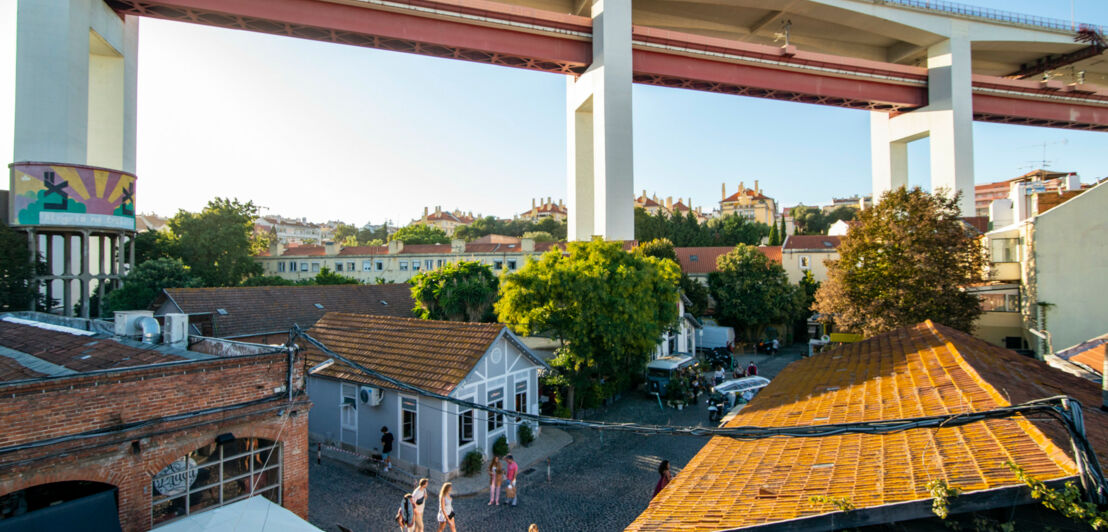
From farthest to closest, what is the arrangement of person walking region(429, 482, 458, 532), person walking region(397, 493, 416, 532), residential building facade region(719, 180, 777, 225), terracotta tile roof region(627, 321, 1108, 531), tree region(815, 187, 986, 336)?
residential building facade region(719, 180, 777, 225) → tree region(815, 187, 986, 336) → person walking region(429, 482, 458, 532) → person walking region(397, 493, 416, 532) → terracotta tile roof region(627, 321, 1108, 531)

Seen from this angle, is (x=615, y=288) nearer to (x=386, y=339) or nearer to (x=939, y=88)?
(x=386, y=339)

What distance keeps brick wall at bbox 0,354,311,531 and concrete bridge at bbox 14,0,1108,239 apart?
20.8 meters

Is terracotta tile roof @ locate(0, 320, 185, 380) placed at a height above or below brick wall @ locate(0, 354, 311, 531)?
above

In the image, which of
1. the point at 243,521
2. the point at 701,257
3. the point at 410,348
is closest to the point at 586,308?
the point at 410,348

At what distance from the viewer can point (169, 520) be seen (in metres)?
7.36

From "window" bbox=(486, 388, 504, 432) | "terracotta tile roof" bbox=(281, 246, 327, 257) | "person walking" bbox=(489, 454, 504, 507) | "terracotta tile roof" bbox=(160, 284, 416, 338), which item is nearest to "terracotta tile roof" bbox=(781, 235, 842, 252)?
"terracotta tile roof" bbox=(160, 284, 416, 338)

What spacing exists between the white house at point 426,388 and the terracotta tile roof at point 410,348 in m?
0.03

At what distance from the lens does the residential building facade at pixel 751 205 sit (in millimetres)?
92812

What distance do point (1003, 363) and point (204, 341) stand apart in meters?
14.1

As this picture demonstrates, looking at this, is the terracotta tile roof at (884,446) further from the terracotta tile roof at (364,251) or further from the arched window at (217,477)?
the terracotta tile roof at (364,251)

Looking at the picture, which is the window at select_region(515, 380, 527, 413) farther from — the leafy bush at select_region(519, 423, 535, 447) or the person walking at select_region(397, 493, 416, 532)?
the person walking at select_region(397, 493, 416, 532)

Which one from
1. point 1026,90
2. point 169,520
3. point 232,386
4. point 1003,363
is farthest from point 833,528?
point 1026,90

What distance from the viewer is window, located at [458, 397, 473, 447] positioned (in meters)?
12.8

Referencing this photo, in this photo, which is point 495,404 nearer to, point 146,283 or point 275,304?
point 275,304
